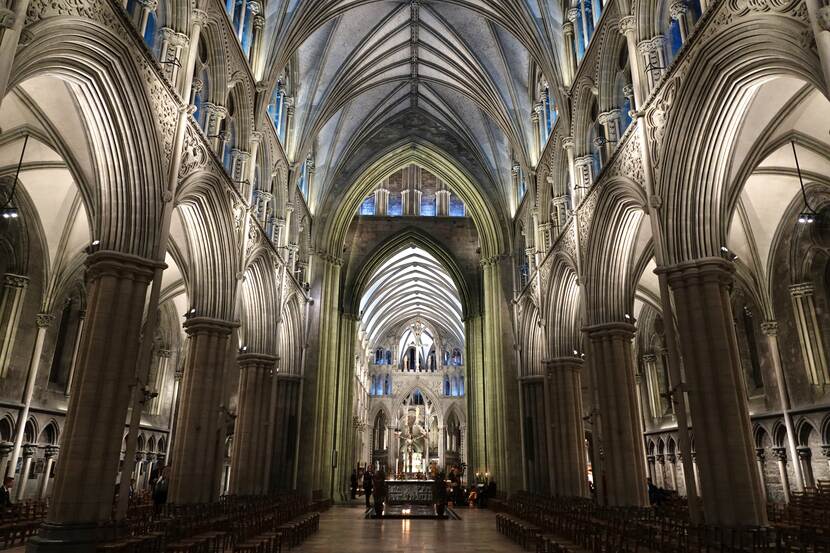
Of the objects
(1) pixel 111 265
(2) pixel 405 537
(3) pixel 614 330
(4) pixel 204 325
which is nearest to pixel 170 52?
(1) pixel 111 265

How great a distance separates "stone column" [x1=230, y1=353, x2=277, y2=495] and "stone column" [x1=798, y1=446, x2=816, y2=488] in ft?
55.3

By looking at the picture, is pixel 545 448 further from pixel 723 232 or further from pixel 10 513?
pixel 10 513

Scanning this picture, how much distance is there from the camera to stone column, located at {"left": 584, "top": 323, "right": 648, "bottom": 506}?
43.9 feet

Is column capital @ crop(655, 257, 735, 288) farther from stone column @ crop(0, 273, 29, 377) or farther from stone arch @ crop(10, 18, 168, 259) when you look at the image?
stone column @ crop(0, 273, 29, 377)

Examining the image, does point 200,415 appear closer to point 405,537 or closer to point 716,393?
point 405,537

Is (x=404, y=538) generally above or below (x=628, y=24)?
below

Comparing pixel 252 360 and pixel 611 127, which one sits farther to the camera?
pixel 252 360

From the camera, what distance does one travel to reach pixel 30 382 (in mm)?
17547

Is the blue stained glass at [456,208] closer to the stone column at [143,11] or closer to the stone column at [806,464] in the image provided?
the stone column at [806,464]

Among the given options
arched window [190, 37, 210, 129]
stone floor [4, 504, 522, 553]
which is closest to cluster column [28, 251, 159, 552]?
stone floor [4, 504, 522, 553]

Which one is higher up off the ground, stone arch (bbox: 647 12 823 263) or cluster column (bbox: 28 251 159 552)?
stone arch (bbox: 647 12 823 263)

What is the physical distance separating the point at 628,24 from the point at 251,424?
16.3m

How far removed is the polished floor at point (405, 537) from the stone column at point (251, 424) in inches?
129

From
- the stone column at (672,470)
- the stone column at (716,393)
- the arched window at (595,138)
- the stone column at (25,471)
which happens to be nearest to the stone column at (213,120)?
the arched window at (595,138)
